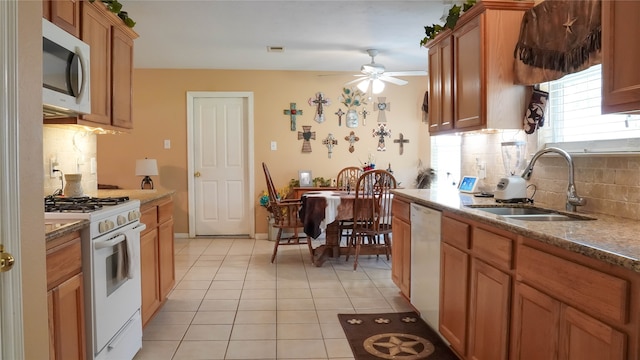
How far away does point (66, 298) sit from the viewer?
1.69 meters

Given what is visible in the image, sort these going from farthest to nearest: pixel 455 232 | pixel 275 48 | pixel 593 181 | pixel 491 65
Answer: pixel 275 48
pixel 491 65
pixel 455 232
pixel 593 181

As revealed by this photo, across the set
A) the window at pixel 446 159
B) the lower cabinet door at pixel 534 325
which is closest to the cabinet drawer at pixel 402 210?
the lower cabinet door at pixel 534 325

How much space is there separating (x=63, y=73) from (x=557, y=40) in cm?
247

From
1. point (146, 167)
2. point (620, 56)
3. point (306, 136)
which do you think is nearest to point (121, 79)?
point (146, 167)

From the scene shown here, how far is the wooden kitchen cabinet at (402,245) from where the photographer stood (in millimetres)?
3127

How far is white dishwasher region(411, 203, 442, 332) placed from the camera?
2.59m

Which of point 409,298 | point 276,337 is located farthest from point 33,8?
point 409,298

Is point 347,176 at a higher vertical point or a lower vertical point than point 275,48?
lower

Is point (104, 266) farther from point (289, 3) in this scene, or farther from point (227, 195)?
point (227, 195)

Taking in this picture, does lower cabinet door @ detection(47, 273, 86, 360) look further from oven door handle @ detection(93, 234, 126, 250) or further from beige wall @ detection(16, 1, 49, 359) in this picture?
beige wall @ detection(16, 1, 49, 359)

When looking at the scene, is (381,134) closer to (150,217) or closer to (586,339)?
(150,217)

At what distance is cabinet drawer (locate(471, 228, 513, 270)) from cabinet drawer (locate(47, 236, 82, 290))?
172 cm

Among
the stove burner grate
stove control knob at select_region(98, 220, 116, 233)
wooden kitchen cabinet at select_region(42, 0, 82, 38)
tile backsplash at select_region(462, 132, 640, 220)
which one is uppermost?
wooden kitchen cabinet at select_region(42, 0, 82, 38)

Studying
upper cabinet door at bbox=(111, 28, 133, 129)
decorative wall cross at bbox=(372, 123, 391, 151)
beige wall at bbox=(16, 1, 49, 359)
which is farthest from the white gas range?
decorative wall cross at bbox=(372, 123, 391, 151)
